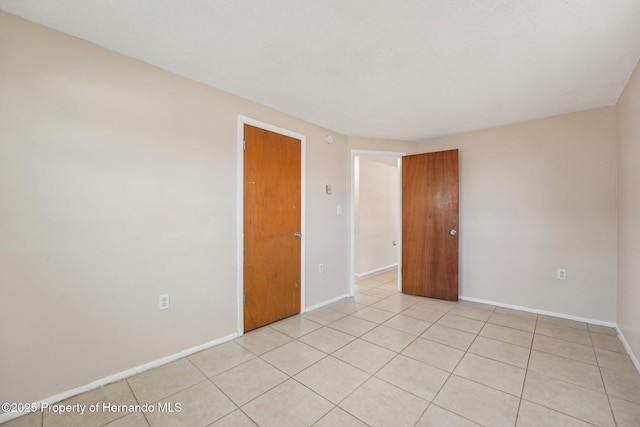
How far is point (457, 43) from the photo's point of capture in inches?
68.5

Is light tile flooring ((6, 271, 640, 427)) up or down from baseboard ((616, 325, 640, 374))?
down

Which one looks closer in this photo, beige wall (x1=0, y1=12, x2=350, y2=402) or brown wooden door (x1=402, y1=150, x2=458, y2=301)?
beige wall (x1=0, y1=12, x2=350, y2=402)

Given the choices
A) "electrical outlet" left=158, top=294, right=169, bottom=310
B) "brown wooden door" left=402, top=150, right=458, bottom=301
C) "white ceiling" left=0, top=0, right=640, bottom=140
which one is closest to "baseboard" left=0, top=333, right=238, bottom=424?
"electrical outlet" left=158, top=294, right=169, bottom=310

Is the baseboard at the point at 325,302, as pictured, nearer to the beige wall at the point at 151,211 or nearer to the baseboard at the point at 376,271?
the beige wall at the point at 151,211

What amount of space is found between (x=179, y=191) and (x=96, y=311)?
99 centimetres

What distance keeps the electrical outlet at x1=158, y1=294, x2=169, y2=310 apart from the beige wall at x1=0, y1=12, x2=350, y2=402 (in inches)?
1.7

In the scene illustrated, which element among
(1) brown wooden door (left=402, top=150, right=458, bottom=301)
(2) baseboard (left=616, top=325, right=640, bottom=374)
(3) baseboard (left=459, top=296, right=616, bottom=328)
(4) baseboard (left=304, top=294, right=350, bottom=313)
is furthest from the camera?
(1) brown wooden door (left=402, top=150, right=458, bottom=301)

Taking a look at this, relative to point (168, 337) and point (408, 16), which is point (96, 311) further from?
point (408, 16)

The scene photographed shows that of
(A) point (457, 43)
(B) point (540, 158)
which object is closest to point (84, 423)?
(A) point (457, 43)

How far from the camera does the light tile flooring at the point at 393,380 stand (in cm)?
152

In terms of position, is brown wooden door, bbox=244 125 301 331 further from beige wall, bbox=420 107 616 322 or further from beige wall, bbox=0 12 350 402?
beige wall, bbox=420 107 616 322

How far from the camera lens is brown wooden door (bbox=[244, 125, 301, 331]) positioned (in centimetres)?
264

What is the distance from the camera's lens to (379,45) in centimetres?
176

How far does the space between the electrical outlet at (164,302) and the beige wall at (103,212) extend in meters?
0.04
